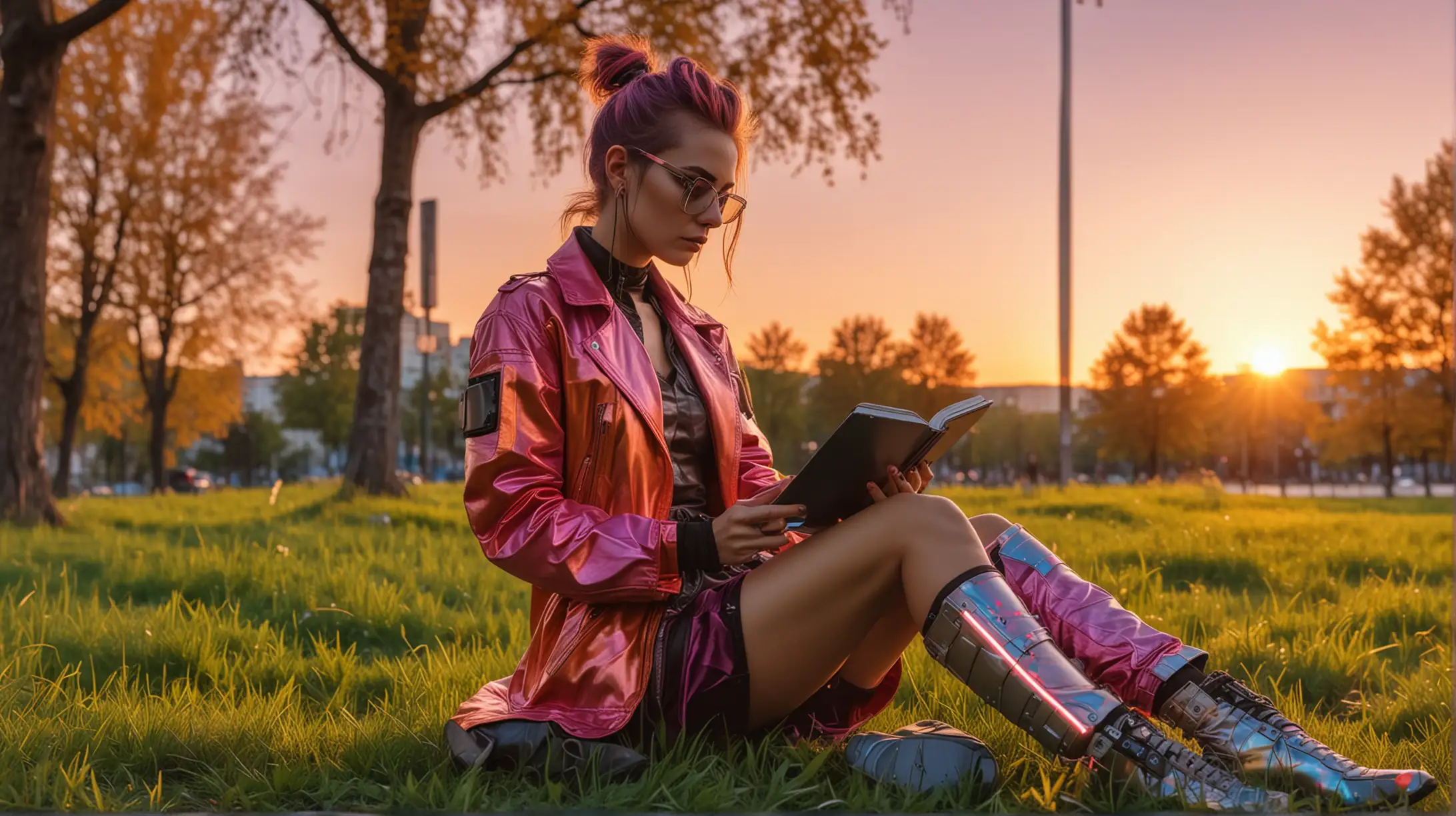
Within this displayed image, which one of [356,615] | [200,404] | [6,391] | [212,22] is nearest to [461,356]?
[200,404]

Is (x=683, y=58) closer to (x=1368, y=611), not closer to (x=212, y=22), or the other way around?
(x=1368, y=611)

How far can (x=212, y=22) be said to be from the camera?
1659cm

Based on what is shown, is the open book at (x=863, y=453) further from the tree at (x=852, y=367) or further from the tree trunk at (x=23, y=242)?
the tree at (x=852, y=367)

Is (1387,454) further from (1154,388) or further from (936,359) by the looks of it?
(936,359)

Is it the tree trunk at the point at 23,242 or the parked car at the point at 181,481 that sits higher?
the tree trunk at the point at 23,242

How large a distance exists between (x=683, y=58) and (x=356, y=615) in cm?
278

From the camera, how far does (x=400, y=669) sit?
3.47 meters

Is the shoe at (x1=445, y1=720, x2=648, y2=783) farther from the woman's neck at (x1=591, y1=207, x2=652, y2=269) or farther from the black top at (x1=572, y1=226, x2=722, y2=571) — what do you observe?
the woman's neck at (x1=591, y1=207, x2=652, y2=269)

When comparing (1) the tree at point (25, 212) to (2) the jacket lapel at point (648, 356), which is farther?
(1) the tree at point (25, 212)

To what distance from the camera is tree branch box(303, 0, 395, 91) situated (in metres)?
10.2

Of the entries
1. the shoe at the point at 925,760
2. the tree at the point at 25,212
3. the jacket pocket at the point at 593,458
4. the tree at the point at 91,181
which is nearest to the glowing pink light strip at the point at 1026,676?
the shoe at the point at 925,760

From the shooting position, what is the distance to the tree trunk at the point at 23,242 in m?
7.87

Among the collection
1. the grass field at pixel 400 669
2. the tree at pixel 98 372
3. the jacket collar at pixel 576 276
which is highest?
the tree at pixel 98 372

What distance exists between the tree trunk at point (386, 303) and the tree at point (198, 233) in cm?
798
